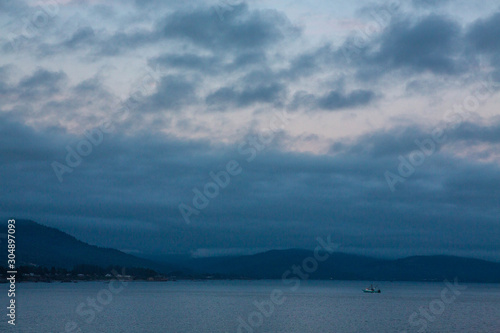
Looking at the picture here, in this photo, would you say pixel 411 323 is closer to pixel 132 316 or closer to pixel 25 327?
pixel 132 316

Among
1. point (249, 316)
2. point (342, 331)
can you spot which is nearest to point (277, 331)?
point (342, 331)

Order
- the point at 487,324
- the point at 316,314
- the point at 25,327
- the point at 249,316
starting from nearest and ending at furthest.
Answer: the point at 25,327 → the point at 487,324 → the point at 249,316 → the point at 316,314

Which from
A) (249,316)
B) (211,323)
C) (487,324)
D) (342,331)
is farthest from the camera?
(249,316)

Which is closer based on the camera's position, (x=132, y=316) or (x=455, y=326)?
(x=455, y=326)

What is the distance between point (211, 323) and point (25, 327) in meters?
32.9

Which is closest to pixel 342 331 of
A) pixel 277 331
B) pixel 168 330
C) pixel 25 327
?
pixel 277 331

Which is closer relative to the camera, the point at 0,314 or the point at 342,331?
the point at 342,331

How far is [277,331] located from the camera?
335 feet

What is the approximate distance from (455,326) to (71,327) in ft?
229

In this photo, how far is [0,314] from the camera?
12194cm

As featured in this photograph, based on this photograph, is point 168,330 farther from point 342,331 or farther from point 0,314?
point 0,314

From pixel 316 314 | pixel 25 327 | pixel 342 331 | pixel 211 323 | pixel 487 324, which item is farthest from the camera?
pixel 316 314

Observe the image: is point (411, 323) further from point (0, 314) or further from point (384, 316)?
point (0, 314)

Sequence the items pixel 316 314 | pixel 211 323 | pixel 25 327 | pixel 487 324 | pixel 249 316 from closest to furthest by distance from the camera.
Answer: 1. pixel 25 327
2. pixel 211 323
3. pixel 487 324
4. pixel 249 316
5. pixel 316 314
